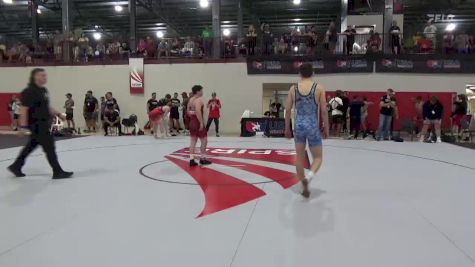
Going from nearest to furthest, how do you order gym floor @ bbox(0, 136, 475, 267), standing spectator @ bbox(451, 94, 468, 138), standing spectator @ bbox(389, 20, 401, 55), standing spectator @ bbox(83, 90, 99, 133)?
gym floor @ bbox(0, 136, 475, 267), standing spectator @ bbox(451, 94, 468, 138), standing spectator @ bbox(389, 20, 401, 55), standing spectator @ bbox(83, 90, 99, 133)

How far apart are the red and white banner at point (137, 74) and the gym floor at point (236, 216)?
381 inches

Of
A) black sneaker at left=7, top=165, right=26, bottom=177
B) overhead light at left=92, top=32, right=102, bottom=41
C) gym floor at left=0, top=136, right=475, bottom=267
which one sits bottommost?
gym floor at left=0, top=136, right=475, bottom=267

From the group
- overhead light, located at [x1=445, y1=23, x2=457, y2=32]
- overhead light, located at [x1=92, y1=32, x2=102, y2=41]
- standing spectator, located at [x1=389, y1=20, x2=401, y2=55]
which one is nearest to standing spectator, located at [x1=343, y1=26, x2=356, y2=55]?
standing spectator, located at [x1=389, y1=20, x2=401, y2=55]

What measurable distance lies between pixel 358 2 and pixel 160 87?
9.62 meters

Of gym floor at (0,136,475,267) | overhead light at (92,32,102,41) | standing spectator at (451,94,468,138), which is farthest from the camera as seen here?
overhead light at (92,32,102,41)

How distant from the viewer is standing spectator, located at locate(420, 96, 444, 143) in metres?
11.8

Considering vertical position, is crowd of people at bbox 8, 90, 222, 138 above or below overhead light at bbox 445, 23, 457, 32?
below

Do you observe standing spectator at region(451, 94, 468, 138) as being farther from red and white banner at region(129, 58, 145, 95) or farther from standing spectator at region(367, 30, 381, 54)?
red and white banner at region(129, 58, 145, 95)

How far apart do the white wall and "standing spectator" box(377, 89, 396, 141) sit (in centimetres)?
310

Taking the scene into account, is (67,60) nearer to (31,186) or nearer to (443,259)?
(31,186)

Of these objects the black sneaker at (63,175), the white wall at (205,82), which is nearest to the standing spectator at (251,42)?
the white wall at (205,82)

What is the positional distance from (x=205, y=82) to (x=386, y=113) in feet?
24.4

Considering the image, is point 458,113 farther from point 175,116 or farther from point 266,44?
point 175,116

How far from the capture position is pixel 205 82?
16406mm
